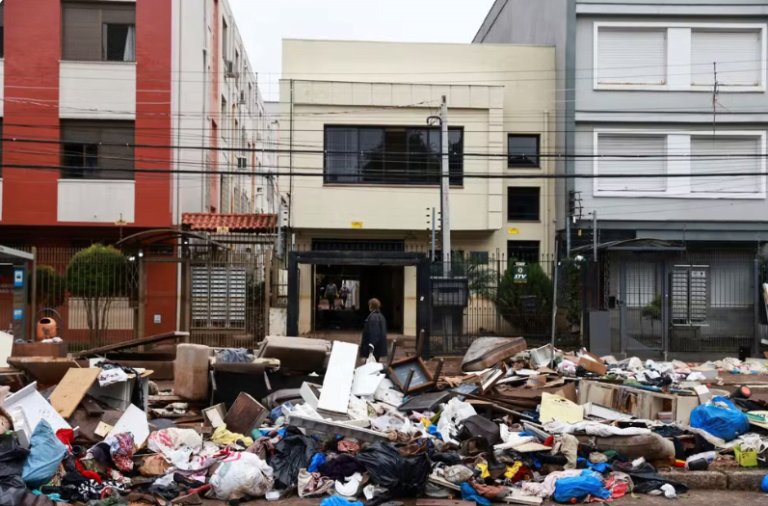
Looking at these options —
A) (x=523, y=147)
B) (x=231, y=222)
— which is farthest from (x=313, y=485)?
(x=523, y=147)

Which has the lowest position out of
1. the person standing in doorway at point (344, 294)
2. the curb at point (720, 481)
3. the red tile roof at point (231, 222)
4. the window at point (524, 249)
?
the curb at point (720, 481)

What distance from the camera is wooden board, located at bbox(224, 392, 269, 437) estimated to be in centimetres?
995

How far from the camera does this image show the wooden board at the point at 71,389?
9.23 meters

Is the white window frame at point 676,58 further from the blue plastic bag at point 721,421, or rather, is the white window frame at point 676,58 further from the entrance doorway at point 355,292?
the blue plastic bag at point 721,421

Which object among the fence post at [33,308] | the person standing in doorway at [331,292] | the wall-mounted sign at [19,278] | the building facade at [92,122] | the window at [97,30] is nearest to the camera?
the wall-mounted sign at [19,278]

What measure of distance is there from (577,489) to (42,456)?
5.44 meters

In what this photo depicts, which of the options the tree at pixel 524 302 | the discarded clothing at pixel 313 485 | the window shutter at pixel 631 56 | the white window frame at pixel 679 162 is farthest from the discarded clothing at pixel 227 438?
the window shutter at pixel 631 56

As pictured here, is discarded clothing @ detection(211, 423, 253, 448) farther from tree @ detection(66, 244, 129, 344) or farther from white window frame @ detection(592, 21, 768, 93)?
white window frame @ detection(592, 21, 768, 93)

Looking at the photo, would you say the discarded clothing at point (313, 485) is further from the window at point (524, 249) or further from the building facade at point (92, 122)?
the window at point (524, 249)

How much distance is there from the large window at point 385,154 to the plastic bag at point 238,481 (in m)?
17.4

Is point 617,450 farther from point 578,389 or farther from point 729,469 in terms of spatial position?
point 578,389

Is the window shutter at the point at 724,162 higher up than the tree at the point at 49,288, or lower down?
higher up

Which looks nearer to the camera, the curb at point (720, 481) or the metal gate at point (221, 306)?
the curb at point (720, 481)

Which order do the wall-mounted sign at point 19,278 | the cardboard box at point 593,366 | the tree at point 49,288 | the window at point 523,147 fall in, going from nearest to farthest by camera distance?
the cardboard box at point 593,366 → the wall-mounted sign at point 19,278 → the tree at point 49,288 → the window at point 523,147
